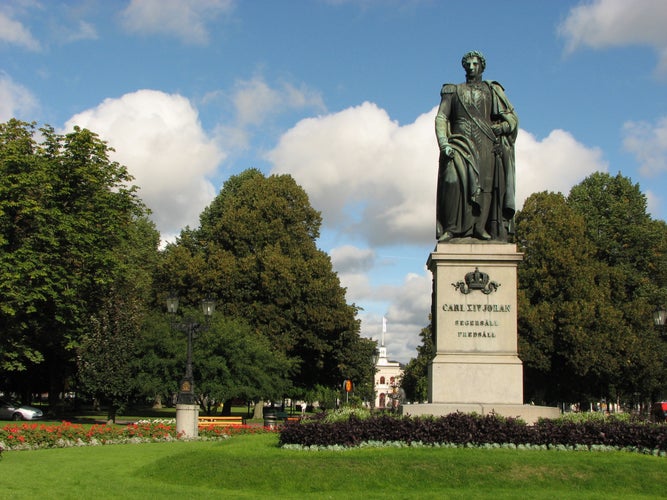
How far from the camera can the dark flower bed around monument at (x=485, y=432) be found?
13.5 m

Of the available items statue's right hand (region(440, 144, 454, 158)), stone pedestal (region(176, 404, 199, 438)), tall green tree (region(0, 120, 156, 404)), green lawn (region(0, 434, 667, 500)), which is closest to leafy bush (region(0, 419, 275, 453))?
stone pedestal (region(176, 404, 199, 438))

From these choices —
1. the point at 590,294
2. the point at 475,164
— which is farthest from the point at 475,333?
the point at 590,294

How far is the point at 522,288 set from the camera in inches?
1619

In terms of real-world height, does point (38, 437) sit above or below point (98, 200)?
below

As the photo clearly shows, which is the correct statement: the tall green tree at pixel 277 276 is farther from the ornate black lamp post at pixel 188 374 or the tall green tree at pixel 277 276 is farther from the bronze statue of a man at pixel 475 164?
the bronze statue of a man at pixel 475 164

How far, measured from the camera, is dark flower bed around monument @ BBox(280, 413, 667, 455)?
533 inches

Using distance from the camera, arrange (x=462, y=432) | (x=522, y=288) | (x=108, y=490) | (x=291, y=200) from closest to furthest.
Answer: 1. (x=108, y=490)
2. (x=462, y=432)
3. (x=522, y=288)
4. (x=291, y=200)

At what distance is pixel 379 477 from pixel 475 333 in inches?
216

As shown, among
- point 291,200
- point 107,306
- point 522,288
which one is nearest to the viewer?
point 107,306

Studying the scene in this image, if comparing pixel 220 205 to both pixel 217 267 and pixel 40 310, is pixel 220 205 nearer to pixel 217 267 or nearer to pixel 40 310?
pixel 217 267

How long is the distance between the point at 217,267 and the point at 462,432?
1298 inches

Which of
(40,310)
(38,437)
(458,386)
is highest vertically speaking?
(40,310)

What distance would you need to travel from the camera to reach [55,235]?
33.2m

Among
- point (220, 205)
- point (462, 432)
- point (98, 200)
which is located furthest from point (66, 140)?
point (462, 432)
